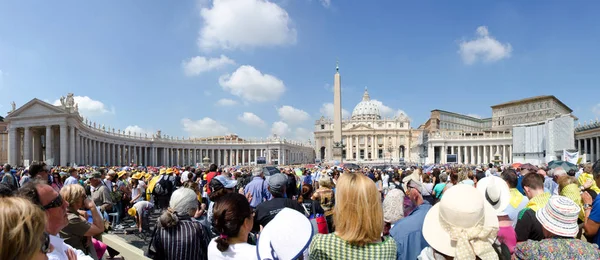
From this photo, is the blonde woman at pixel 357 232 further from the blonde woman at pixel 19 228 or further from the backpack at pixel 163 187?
the backpack at pixel 163 187

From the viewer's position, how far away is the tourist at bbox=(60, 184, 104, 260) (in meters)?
3.49

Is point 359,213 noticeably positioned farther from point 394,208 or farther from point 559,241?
point 394,208

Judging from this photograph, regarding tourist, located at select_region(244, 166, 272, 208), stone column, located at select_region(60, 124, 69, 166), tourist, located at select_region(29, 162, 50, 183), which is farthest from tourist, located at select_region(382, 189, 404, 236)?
stone column, located at select_region(60, 124, 69, 166)

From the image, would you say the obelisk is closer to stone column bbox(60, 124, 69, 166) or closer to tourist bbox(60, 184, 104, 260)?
stone column bbox(60, 124, 69, 166)

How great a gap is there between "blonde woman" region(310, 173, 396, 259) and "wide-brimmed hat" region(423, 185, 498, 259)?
0.38m

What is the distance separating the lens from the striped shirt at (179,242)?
3.37m

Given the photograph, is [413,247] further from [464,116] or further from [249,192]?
[464,116]

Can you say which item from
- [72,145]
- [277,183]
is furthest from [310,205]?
[72,145]

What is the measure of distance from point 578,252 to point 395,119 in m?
112

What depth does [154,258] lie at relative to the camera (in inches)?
135

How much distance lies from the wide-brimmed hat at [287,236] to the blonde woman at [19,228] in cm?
128

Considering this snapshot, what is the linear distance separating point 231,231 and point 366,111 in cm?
12197

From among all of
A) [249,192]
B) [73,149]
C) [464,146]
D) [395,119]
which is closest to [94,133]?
[73,149]

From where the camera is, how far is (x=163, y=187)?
33.6 feet
